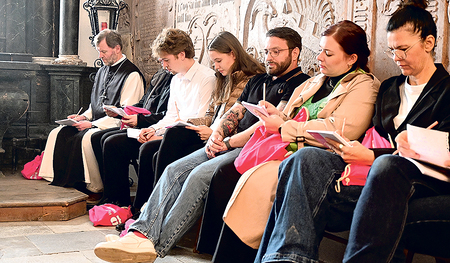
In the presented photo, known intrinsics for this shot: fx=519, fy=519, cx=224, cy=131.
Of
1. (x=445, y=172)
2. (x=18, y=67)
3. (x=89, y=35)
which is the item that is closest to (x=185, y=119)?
(x=445, y=172)

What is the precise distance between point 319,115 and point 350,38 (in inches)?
16.9

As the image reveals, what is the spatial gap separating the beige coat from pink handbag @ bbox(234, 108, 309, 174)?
5 cm

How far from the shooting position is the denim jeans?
1825 millimetres

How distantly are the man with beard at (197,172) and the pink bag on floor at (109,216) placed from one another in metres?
0.89

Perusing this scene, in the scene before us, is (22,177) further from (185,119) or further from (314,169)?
(314,169)

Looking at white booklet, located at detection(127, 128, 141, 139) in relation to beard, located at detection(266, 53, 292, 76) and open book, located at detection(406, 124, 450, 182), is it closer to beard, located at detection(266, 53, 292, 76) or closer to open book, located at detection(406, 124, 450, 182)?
beard, located at detection(266, 53, 292, 76)

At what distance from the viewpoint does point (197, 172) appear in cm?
284

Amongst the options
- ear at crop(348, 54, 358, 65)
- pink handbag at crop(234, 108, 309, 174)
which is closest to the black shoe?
pink handbag at crop(234, 108, 309, 174)

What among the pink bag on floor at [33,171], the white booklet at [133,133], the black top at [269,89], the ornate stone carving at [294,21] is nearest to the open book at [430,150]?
the black top at [269,89]

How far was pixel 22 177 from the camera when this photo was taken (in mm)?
5207

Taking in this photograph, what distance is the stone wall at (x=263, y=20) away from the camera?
308 centimetres

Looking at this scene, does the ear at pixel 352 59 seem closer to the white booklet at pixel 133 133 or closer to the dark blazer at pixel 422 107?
the dark blazer at pixel 422 107

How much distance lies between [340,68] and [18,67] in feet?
14.4

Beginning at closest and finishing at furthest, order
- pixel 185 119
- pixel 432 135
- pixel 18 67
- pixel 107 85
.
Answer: pixel 432 135 < pixel 185 119 < pixel 107 85 < pixel 18 67
